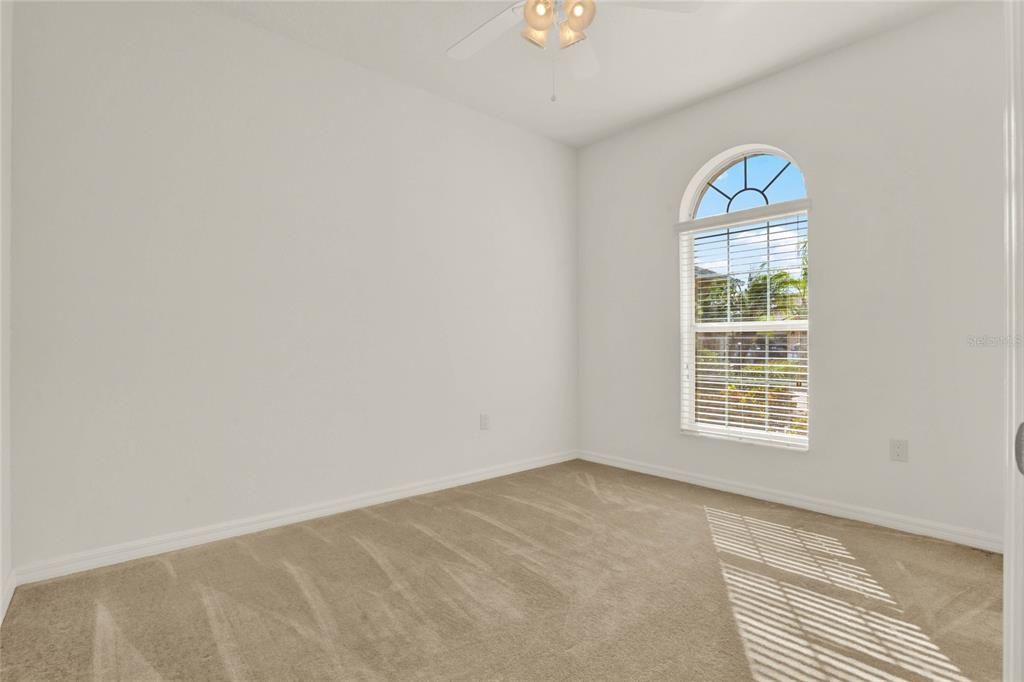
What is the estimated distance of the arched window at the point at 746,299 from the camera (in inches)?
141

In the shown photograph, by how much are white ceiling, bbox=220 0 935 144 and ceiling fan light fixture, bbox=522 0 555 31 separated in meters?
0.31

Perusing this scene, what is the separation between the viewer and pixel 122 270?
2672mm

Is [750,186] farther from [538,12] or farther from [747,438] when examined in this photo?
[538,12]

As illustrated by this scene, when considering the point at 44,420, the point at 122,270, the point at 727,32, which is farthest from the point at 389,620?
the point at 727,32

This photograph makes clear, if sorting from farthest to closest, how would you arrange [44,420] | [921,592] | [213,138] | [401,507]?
[401,507] → [213,138] → [44,420] → [921,592]

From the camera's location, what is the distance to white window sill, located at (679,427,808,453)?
3514mm

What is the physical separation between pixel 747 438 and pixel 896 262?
1436mm

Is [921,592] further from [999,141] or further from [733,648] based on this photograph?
[999,141]

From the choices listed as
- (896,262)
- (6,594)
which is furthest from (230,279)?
(896,262)

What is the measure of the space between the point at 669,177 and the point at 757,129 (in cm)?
71

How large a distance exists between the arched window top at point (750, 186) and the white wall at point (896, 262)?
166 mm

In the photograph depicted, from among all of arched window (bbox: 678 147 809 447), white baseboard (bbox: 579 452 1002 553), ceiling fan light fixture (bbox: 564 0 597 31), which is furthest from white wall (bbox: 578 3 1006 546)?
ceiling fan light fixture (bbox: 564 0 597 31)

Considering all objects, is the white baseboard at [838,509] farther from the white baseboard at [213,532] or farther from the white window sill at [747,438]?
the white baseboard at [213,532]

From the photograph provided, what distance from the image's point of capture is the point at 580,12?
7.43 ft
